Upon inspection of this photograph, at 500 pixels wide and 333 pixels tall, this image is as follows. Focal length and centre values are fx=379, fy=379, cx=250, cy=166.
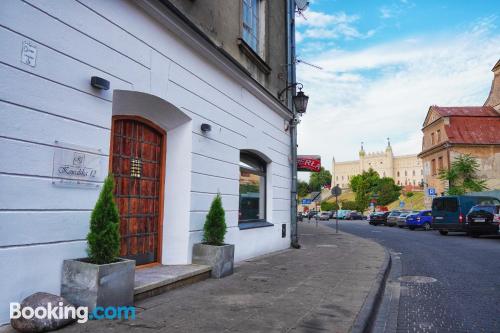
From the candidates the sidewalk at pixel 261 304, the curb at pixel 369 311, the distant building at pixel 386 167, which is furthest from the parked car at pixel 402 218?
the distant building at pixel 386 167

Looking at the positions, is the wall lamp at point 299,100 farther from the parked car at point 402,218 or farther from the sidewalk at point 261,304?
the parked car at point 402,218

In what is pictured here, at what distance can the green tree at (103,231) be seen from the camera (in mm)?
4246

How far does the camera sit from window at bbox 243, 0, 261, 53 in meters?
9.84

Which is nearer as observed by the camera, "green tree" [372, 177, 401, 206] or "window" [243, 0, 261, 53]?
"window" [243, 0, 261, 53]

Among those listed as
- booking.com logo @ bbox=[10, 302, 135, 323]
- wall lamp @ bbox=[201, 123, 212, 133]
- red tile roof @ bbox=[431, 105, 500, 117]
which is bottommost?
booking.com logo @ bbox=[10, 302, 135, 323]

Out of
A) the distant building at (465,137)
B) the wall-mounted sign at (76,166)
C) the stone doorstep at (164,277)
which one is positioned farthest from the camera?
the distant building at (465,137)

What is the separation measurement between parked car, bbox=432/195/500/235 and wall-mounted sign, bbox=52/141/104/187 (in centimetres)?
1905

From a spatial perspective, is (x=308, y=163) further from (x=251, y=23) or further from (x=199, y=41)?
(x=199, y=41)

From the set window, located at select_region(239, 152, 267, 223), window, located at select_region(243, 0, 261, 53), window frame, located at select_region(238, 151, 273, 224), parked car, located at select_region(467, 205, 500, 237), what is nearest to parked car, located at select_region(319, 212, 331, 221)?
parked car, located at select_region(467, 205, 500, 237)

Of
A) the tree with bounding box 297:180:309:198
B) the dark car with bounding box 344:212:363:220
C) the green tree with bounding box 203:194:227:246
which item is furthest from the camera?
the tree with bounding box 297:180:309:198

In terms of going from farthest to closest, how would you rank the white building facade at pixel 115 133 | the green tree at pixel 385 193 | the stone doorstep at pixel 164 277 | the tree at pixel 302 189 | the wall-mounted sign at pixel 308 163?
the tree at pixel 302 189 → the green tree at pixel 385 193 → the wall-mounted sign at pixel 308 163 → the stone doorstep at pixel 164 277 → the white building facade at pixel 115 133

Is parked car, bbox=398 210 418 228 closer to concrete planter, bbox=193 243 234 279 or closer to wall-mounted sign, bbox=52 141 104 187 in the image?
concrete planter, bbox=193 243 234 279

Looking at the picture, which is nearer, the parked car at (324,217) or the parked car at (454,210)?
the parked car at (454,210)

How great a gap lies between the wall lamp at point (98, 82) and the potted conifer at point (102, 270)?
124 centimetres
